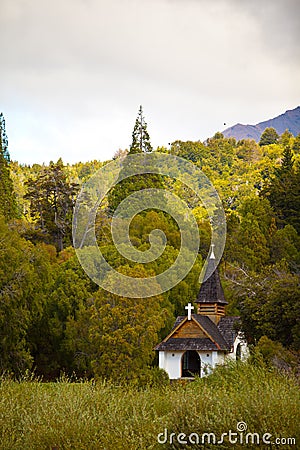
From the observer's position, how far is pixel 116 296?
1475 inches

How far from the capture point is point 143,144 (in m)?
59.6

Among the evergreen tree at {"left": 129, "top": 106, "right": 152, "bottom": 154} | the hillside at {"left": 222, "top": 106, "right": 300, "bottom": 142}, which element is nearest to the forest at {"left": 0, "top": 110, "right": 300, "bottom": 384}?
the evergreen tree at {"left": 129, "top": 106, "right": 152, "bottom": 154}

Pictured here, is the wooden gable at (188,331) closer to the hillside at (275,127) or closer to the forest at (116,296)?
the forest at (116,296)

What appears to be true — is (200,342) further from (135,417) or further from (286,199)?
(286,199)

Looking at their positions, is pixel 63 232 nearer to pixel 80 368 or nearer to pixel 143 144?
pixel 143 144

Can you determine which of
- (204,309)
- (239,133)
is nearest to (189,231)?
(204,309)

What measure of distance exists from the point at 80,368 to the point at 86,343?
1.59 metres

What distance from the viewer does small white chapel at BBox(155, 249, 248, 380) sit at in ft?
123

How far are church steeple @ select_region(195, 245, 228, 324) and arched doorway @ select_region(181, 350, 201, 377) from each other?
2.01 metres

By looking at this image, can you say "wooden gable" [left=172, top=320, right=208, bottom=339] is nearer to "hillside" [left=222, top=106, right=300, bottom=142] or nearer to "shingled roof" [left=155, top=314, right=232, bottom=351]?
"shingled roof" [left=155, top=314, right=232, bottom=351]

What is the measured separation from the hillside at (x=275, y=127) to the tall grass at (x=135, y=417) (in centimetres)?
11783

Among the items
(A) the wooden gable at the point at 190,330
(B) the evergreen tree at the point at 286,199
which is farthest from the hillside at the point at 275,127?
(A) the wooden gable at the point at 190,330

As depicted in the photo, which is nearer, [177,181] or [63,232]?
[63,232]

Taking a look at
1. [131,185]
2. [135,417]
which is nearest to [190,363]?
[131,185]
